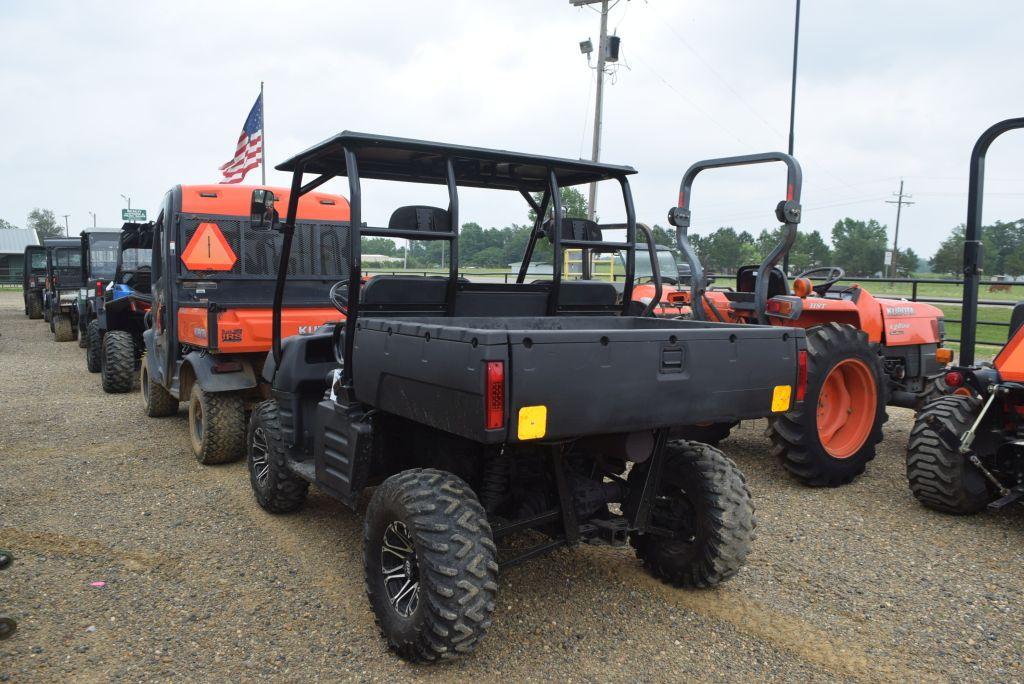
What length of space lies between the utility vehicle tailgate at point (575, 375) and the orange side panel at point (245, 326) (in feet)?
8.57

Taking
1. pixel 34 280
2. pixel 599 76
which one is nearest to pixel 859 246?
pixel 599 76

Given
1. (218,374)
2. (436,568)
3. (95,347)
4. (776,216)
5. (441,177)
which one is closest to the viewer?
(436,568)

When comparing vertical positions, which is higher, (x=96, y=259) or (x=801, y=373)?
(x=96, y=259)

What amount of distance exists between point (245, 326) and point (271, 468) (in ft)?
5.02

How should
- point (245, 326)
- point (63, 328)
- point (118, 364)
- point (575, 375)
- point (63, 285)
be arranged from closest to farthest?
point (575, 375), point (245, 326), point (118, 364), point (63, 328), point (63, 285)

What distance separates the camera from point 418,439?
3.75m

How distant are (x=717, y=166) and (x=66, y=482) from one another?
5.35 m

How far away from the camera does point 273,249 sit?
686cm

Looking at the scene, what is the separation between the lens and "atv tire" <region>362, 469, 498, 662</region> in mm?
2910

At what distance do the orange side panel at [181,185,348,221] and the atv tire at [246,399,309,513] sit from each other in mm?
2276

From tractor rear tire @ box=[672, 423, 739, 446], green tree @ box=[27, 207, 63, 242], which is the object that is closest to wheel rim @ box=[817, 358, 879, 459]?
tractor rear tire @ box=[672, 423, 739, 446]

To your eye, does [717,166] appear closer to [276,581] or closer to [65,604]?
[276,581]

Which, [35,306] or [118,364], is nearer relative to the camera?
[118,364]

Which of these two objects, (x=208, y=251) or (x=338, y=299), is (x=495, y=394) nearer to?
(x=338, y=299)
